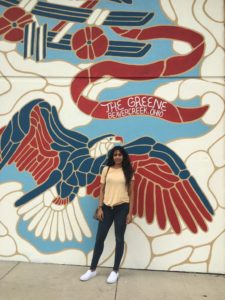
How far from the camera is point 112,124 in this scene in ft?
15.0

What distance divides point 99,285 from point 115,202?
1013 millimetres

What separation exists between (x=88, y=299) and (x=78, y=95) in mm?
2628

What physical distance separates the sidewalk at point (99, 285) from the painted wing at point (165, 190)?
0.67 meters

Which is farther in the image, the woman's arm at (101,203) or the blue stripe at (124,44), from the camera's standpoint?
the blue stripe at (124,44)

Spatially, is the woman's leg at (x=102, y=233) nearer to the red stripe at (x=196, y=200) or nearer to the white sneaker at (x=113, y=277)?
the white sneaker at (x=113, y=277)

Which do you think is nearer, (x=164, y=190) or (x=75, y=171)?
(x=164, y=190)

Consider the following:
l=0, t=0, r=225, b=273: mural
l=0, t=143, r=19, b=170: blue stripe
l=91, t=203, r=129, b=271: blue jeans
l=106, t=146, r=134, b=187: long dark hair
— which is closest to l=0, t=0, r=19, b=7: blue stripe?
l=0, t=0, r=225, b=273: mural

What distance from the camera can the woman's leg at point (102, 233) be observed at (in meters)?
4.16

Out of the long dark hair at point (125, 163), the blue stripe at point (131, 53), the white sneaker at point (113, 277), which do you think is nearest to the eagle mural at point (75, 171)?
the long dark hair at point (125, 163)

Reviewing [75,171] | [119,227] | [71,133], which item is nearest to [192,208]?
[119,227]

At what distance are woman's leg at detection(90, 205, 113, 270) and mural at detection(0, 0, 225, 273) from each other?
0.36 metres

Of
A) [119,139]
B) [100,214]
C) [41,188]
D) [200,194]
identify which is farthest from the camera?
[41,188]

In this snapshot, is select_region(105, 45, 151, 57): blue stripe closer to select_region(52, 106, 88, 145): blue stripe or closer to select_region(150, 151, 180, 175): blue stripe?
select_region(52, 106, 88, 145): blue stripe

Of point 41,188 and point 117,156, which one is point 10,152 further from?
point 117,156
